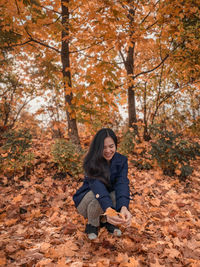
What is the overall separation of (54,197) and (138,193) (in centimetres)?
152

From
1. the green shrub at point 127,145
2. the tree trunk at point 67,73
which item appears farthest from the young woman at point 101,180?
the green shrub at point 127,145

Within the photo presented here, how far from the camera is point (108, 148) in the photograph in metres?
2.16

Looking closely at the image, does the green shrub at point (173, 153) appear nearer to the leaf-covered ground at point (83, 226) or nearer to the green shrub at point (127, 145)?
the leaf-covered ground at point (83, 226)

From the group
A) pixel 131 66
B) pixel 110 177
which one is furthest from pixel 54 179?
pixel 131 66

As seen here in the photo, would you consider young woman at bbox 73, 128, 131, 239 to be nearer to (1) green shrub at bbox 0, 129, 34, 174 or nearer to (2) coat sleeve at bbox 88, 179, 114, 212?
(2) coat sleeve at bbox 88, 179, 114, 212

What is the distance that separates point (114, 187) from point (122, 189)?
0.51ft

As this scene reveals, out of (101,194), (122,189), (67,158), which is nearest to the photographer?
(101,194)

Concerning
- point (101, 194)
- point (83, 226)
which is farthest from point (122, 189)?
point (83, 226)

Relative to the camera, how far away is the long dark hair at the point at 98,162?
2.13 meters

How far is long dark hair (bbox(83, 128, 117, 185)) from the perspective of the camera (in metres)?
2.13

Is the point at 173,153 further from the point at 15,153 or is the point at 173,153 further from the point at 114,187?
the point at 15,153

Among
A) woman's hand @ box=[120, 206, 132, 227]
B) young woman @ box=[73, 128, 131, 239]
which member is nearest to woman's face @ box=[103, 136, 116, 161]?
young woman @ box=[73, 128, 131, 239]

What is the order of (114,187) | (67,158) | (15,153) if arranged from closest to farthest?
1. (114,187)
2. (15,153)
3. (67,158)

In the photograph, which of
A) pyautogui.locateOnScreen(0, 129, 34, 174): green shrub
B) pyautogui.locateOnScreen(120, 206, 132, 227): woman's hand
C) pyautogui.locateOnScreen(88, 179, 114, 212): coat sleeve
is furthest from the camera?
pyautogui.locateOnScreen(0, 129, 34, 174): green shrub
